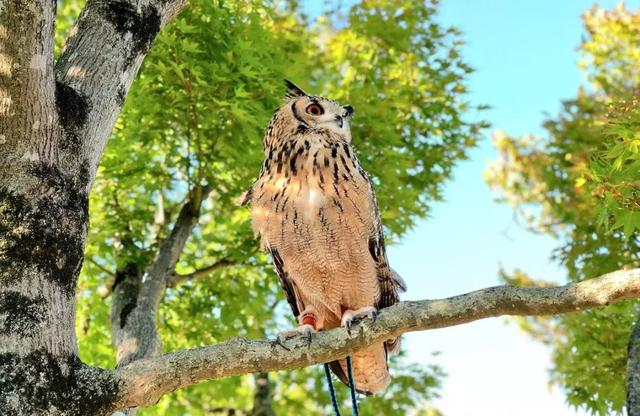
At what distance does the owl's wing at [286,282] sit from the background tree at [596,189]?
71.0 inches

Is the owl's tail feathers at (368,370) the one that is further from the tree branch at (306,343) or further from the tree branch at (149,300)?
the tree branch at (149,300)

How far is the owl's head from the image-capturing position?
15.4 ft

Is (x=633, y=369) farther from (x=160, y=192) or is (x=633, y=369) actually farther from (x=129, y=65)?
(x=160, y=192)

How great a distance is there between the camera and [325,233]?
13.7ft

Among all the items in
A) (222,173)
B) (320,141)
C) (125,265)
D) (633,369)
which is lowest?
(633,369)

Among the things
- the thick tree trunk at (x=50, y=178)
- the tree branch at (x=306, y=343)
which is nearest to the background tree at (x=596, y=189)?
the tree branch at (x=306, y=343)

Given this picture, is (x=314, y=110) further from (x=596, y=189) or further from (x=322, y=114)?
(x=596, y=189)

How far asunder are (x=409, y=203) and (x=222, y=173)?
6.49ft

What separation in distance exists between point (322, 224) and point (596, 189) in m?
1.49

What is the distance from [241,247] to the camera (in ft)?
25.1

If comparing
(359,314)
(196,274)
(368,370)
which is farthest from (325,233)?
(196,274)

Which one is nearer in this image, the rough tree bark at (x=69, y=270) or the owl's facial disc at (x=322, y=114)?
the rough tree bark at (x=69, y=270)

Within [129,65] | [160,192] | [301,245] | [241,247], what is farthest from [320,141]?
[160,192]

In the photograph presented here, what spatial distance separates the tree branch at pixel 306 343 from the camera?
295 cm
